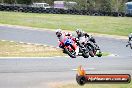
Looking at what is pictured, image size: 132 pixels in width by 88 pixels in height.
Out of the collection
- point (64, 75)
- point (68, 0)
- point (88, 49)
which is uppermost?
point (68, 0)

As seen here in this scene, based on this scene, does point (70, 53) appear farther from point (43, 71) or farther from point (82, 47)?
point (43, 71)

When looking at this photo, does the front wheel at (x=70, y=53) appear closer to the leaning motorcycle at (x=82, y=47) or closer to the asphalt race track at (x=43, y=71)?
the leaning motorcycle at (x=82, y=47)

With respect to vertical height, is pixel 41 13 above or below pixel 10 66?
above

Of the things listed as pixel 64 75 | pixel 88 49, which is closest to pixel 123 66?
pixel 64 75

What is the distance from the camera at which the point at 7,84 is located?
26.4 metres

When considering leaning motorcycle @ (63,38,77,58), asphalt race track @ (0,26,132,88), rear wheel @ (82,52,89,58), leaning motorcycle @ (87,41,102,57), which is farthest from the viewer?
asphalt race track @ (0,26,132,88)

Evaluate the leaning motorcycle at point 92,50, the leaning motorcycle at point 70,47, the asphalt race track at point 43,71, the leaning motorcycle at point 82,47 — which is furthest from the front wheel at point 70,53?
the asphalt race track at point 43,71

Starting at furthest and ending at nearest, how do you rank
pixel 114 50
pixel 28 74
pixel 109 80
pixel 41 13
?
pixel 28 74
pixel 41 13
pixel 114 50
pixel 109 80

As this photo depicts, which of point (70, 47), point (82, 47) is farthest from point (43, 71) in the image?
point (70, 47)

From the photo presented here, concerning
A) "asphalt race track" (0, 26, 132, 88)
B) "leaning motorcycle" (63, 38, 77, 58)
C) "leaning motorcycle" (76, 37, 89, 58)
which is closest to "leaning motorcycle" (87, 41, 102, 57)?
"leaning motorcycle" (76, 37, 89, 58)

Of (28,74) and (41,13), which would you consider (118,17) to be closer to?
(41,13)

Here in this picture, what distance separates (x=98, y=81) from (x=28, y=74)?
76.1 feet

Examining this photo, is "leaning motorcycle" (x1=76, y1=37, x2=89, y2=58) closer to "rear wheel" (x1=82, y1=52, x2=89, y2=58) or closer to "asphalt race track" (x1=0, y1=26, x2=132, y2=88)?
"rear wheel" (x1=82, y1=52, x2=89, y2=58)

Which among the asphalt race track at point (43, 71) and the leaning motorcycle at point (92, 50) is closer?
the leaning motorcycle at point (92, 50)
